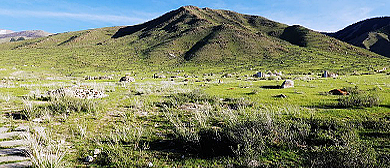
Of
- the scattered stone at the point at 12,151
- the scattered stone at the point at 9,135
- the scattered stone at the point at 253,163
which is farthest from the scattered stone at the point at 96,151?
the scattered stone at the point at 253,163

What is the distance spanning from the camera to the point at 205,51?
9906 cm

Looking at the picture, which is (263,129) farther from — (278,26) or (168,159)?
(278,26)

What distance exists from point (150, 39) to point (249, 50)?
6808 centimetres

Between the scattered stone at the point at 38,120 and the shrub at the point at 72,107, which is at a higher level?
the shrub at the point at 72,107

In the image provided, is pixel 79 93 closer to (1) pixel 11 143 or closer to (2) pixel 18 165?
(1) pixel 11 143

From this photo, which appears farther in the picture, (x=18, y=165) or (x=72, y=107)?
(x=72, y=107)

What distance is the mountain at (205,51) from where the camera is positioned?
253 ft

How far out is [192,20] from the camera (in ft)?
501

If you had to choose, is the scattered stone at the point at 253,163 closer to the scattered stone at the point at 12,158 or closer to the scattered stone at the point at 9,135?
the scattered stone at the point at 12,158

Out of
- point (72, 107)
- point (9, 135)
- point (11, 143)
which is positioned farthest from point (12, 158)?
point (72, 107)

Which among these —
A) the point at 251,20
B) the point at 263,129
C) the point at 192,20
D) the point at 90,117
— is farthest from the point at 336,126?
the point at 251,20

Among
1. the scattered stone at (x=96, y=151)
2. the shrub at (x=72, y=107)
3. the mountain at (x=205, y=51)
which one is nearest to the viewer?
the scattered stone at (x=96, y=151)

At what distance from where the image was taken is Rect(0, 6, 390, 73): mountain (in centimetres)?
7725

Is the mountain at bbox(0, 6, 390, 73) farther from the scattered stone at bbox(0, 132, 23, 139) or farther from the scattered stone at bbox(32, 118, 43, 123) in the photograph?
the scattered stone at bbox(0, 132, 23, 139)
